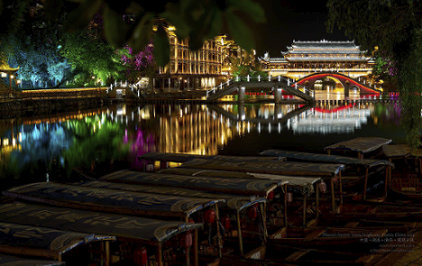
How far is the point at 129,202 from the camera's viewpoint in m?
7.46

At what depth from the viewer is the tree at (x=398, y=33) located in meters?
7.12

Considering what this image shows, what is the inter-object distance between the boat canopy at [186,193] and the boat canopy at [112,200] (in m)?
0.29

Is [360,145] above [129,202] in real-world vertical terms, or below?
below

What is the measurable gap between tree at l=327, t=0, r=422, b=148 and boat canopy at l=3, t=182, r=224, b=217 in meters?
3.05

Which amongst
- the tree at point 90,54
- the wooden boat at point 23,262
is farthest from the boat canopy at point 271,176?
the tree at point 90,54

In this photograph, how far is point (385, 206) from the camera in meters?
10.9

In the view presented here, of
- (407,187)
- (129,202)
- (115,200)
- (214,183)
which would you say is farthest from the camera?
(407,187)

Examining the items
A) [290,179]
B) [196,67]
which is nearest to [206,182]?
[290,179]

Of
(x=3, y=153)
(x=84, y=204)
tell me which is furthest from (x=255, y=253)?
(x=3, y=153)

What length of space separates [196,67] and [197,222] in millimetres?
72397

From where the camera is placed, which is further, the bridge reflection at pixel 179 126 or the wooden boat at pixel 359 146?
the bridge reflection at pixel 179 126

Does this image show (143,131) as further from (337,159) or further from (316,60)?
(316,60)

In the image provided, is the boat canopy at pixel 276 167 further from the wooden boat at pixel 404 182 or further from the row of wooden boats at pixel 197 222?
the wooden boat at pixel 404 182

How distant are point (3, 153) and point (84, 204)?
15494mm
